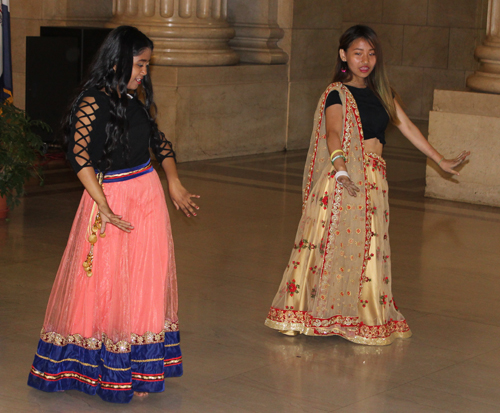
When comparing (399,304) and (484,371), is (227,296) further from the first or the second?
(484,371)

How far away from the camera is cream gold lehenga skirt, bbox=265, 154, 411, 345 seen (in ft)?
17.2

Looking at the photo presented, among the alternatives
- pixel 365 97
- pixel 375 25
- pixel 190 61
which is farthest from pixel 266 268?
pixel 375 25

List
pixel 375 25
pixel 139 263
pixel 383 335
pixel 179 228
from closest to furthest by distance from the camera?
pixel 139 263, pixel 383 335, pixel 179 228, pixel 375 25

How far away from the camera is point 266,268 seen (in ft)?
22.7

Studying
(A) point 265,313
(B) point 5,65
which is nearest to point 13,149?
(B) point 5,65

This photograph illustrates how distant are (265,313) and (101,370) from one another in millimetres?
1788

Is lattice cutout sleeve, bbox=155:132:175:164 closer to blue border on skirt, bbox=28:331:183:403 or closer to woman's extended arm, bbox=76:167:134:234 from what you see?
woman's extended arm, bbox=76:167:134:234

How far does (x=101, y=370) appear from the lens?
421 centimetres

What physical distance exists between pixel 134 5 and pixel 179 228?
5.31m

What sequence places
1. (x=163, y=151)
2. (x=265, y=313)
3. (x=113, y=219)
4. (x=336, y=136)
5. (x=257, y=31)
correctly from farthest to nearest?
(x=257, y=31) → (x=265, y=313) → (x=336, y=136) → (x=163, y=151) → (x=113, y=219)

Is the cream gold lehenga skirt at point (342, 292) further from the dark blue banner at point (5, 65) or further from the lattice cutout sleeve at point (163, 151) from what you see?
the dark blue banner at point (5, 65)

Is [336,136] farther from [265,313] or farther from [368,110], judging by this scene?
[265,313]

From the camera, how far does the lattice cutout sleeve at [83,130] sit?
405 cm

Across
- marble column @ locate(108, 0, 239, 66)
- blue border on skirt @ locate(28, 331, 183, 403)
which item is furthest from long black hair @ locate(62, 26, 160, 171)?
marble column @ locate(108, 0, 239, 66)
